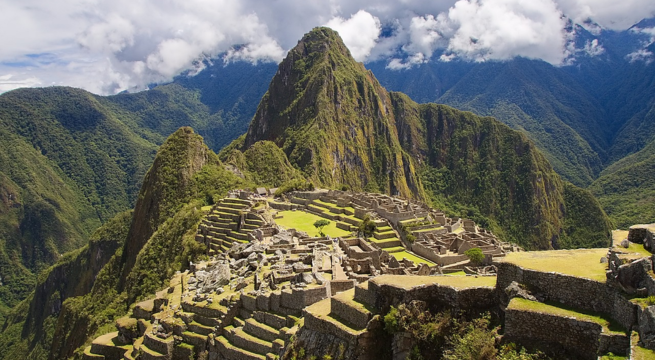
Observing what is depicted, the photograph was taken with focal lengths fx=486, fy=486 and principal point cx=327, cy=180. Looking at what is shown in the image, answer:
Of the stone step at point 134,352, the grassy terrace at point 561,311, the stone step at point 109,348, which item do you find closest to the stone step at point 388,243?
the stone step at point 109,348

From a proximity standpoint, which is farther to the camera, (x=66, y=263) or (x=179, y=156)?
(x=66, y=263)

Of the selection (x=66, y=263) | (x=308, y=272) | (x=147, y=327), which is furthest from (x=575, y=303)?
(x=66, y=263)

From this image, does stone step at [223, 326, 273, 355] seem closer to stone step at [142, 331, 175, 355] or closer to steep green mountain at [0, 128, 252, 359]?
stone step at [142, 331, 175, 355]

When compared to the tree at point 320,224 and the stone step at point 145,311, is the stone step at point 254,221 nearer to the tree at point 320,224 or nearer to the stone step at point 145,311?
the tree at point 320,224

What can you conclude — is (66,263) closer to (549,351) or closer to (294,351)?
(294,351)

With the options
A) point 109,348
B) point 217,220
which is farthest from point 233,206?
point 109,348

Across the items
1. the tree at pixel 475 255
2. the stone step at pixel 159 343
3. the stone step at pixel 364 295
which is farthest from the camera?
the tree at pixel 475 255
